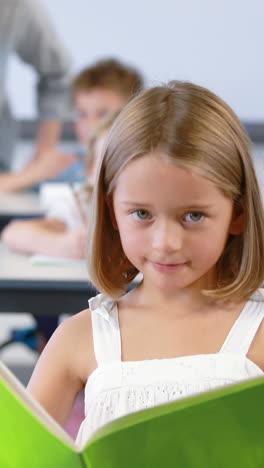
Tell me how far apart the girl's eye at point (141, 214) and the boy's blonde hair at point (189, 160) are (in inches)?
1.8

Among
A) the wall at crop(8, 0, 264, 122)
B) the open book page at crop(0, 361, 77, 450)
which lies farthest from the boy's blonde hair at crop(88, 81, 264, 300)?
the wall at crop(8, 0, 264, 122)

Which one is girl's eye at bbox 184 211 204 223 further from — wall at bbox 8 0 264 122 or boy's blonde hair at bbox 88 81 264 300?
wall at bbox 8 0 264 122

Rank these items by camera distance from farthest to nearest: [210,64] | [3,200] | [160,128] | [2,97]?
[210,64] → [2,97] → [3,200] → [160,128]

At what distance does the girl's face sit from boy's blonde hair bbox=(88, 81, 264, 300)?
12 millimetres

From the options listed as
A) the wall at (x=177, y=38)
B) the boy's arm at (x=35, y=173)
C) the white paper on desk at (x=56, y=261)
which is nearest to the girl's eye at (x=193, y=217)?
the white paper on desk at (x=56, y=261)

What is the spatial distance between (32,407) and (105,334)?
234 millimetres

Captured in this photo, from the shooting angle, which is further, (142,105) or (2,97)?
(2,97)

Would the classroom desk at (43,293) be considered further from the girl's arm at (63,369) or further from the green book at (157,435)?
the green book at (157,435)

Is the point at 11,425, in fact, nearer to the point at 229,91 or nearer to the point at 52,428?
the point at 52,428

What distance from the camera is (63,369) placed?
2.69 feet

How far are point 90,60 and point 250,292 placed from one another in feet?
12.8

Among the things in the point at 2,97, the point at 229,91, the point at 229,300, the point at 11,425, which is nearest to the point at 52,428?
the point at 11,425

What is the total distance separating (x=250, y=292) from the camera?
0.86 meters

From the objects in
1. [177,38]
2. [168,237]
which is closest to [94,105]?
[177,38]
